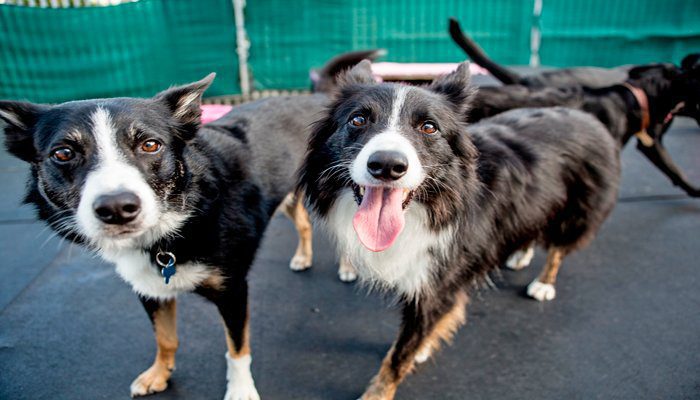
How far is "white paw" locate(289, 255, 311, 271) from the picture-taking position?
10.8 feet

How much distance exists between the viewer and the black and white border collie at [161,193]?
5.42ft

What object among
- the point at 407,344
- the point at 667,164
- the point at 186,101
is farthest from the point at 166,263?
the point at 667,164

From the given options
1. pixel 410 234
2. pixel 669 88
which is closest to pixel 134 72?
pixel 410 234

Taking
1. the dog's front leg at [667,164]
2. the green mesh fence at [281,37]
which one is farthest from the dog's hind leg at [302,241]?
the green mesh fence at [281,37]

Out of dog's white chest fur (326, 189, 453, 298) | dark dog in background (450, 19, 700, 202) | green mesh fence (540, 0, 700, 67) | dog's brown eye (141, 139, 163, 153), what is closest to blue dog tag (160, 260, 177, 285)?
dog's brown eye (141, 139, 163, 153)

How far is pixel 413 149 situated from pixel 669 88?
3316 millimetres

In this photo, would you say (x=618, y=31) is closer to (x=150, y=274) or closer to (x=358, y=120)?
(x=358, y=120)

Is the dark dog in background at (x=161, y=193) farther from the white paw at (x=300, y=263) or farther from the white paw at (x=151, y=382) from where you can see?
the white paw at (x=300, y=263)

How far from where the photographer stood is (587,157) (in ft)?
8.46

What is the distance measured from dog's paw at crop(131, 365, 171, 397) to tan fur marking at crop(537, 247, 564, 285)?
2360 millimetres

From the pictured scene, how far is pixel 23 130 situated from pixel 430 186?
5.48 feet

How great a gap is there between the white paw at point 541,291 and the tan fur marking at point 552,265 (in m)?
0.03

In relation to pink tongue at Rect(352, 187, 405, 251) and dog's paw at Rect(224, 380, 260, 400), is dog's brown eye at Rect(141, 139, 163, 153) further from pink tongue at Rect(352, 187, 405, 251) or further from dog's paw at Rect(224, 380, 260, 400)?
dog's paw at Rect(224, 380, 260, 400)

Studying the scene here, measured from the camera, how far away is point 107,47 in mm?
6484
